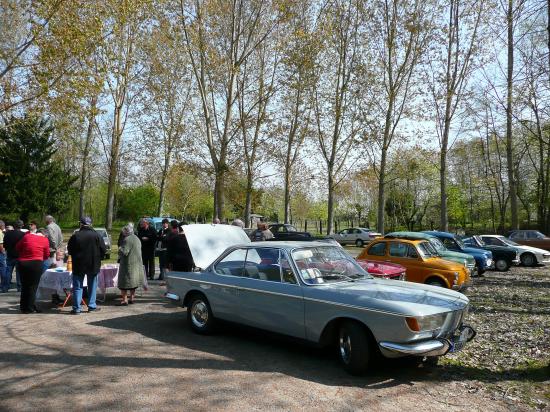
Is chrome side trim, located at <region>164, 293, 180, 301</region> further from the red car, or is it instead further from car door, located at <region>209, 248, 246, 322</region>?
the red car

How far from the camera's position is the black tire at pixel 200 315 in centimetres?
747

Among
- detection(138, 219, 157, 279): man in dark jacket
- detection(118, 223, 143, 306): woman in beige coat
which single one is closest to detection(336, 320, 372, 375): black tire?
detection(118, 223, 143, 306): woman in beige coat

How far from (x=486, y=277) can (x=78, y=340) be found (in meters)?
14.2

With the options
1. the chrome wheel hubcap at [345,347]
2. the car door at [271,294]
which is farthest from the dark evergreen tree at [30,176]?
the chrome wheel hubcap at [345,347]

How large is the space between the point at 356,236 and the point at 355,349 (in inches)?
1476

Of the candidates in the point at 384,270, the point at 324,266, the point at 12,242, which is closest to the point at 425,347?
the point at 324,266

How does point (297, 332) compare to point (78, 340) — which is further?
point (78, 340)

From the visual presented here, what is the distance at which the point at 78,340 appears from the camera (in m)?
7.16

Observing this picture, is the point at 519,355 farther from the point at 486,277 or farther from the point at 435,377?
the point at 486,277

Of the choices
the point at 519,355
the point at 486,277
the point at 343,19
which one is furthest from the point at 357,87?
the point at 519,355

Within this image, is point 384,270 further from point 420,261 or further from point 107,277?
point 107,277

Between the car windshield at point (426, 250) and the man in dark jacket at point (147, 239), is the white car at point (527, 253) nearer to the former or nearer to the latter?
the car windshield at point (426, 250)

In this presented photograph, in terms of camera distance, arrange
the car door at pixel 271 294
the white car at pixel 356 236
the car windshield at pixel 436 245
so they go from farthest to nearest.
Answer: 1. the white car at pixel 356 236
2. the car windshield at pixel 436 245
3. the car door at pixel 271 294

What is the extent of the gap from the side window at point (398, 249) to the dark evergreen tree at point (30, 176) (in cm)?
2954
